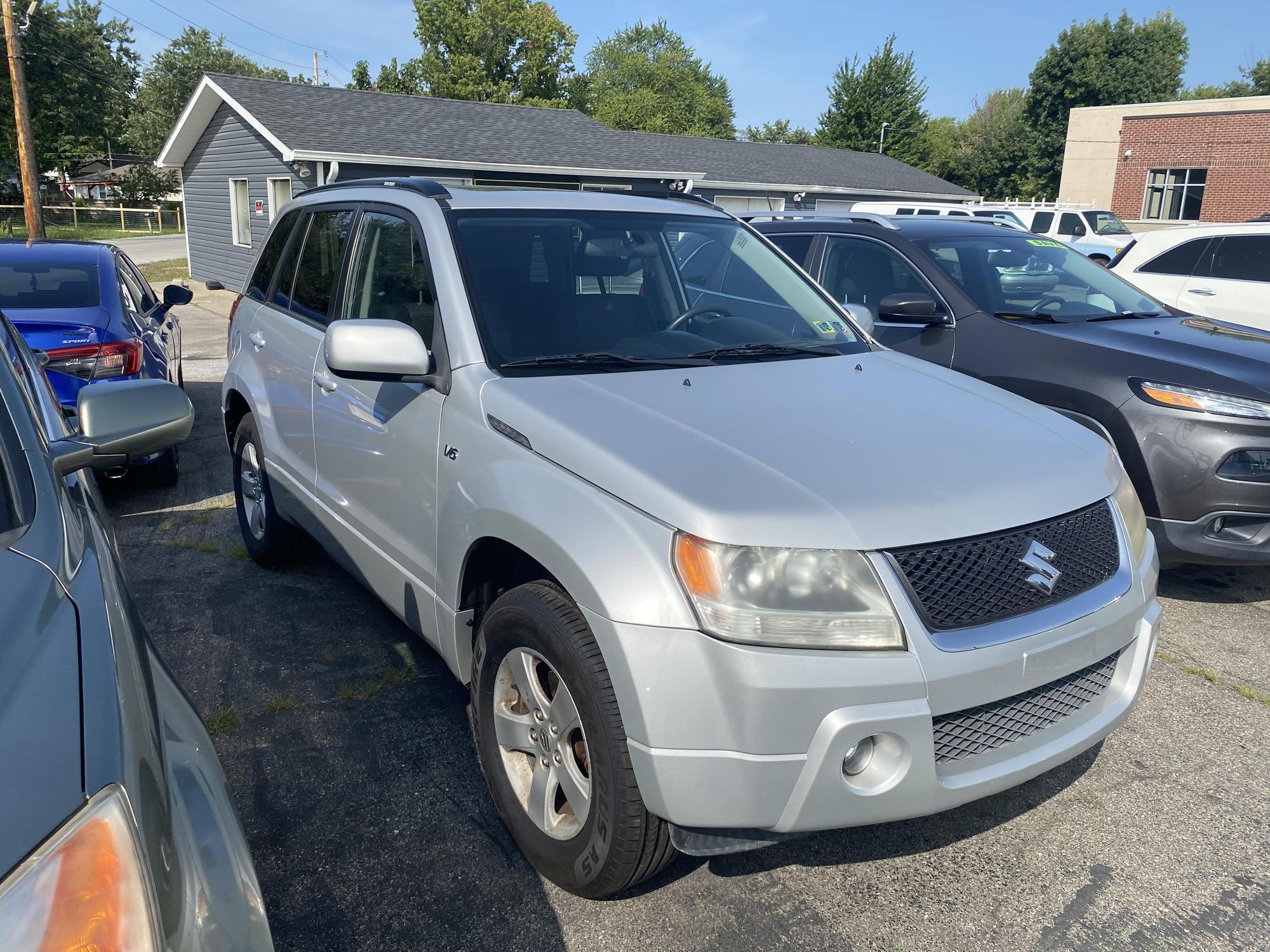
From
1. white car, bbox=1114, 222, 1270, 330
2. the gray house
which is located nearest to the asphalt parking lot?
white car, bbox=1114, 222, 1270, 330

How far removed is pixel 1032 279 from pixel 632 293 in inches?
131

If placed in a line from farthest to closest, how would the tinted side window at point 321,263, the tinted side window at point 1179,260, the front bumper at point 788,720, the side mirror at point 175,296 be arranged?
the tinted side window at point 1179,260 < the side mirror at point 175,296 < the tinted side window at point 321,263 < the front bumper at point 788,720

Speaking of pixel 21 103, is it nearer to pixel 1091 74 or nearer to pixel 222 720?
pixel 222 720

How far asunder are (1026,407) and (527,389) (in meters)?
1.65

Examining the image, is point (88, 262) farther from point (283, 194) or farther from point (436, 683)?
point (283, 194)

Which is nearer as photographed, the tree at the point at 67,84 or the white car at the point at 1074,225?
the white car at the point at 1074,225

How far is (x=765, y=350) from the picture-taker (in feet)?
11.2

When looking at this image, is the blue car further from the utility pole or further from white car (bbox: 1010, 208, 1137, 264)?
white car (bbox: 1010, 208, 1137, 264)

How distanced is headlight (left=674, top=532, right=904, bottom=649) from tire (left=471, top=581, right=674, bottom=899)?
331mm

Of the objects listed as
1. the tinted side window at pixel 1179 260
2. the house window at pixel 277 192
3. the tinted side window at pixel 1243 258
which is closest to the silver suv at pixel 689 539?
the tinted side window at pixel 1243 258

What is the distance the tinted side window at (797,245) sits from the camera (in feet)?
21.0

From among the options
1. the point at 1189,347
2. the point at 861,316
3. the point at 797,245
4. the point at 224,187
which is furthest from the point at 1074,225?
the point at 861,316

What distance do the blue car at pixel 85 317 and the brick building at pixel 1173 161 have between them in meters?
31.4

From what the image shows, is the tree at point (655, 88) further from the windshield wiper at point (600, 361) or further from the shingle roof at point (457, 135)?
the windshield wiper at point (600, 361)
